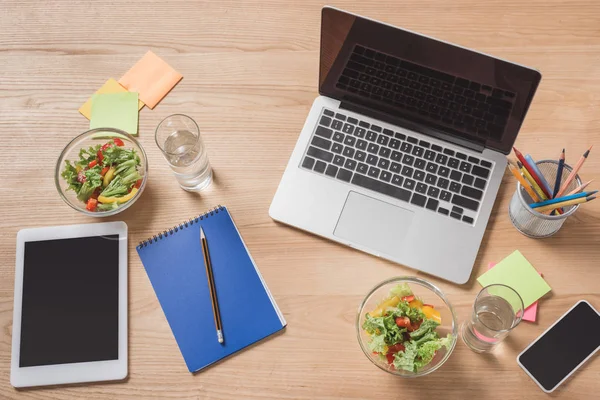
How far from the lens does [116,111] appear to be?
1.13 m

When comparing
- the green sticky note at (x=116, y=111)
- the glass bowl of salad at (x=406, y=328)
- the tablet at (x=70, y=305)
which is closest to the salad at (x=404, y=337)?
the glass bowl of salad at (x=406, y=328)

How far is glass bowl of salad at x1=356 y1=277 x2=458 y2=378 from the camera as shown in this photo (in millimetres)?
892

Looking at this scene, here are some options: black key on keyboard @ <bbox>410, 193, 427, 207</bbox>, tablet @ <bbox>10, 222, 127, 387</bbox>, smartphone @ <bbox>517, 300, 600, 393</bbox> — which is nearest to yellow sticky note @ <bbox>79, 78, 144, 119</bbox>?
tablet @ <bbox>10, 222, 127, 387</bbox>

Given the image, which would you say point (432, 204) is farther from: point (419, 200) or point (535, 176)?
point (535, 176)

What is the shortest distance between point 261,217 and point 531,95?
490 mm

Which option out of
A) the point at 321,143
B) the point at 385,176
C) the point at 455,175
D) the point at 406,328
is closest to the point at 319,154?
the point at 321,143

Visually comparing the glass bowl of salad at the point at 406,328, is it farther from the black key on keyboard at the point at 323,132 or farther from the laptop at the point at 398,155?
the black key on keyboard at the point at 323,132

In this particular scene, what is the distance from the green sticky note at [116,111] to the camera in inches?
44.3

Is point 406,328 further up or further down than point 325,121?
further down

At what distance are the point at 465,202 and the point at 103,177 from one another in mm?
641

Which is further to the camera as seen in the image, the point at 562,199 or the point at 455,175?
the point at 455,175

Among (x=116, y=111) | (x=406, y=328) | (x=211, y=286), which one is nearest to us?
(x=406, y=328)

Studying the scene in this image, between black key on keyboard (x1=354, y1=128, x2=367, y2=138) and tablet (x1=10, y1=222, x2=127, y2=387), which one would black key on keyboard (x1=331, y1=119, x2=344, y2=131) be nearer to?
black key on keyboard (x1=354, y1=128, x2=367, y2=138)

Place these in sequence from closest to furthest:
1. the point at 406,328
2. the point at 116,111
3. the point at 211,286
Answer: the point at 406,328 → the point at 211,286 → the point at 116,111
